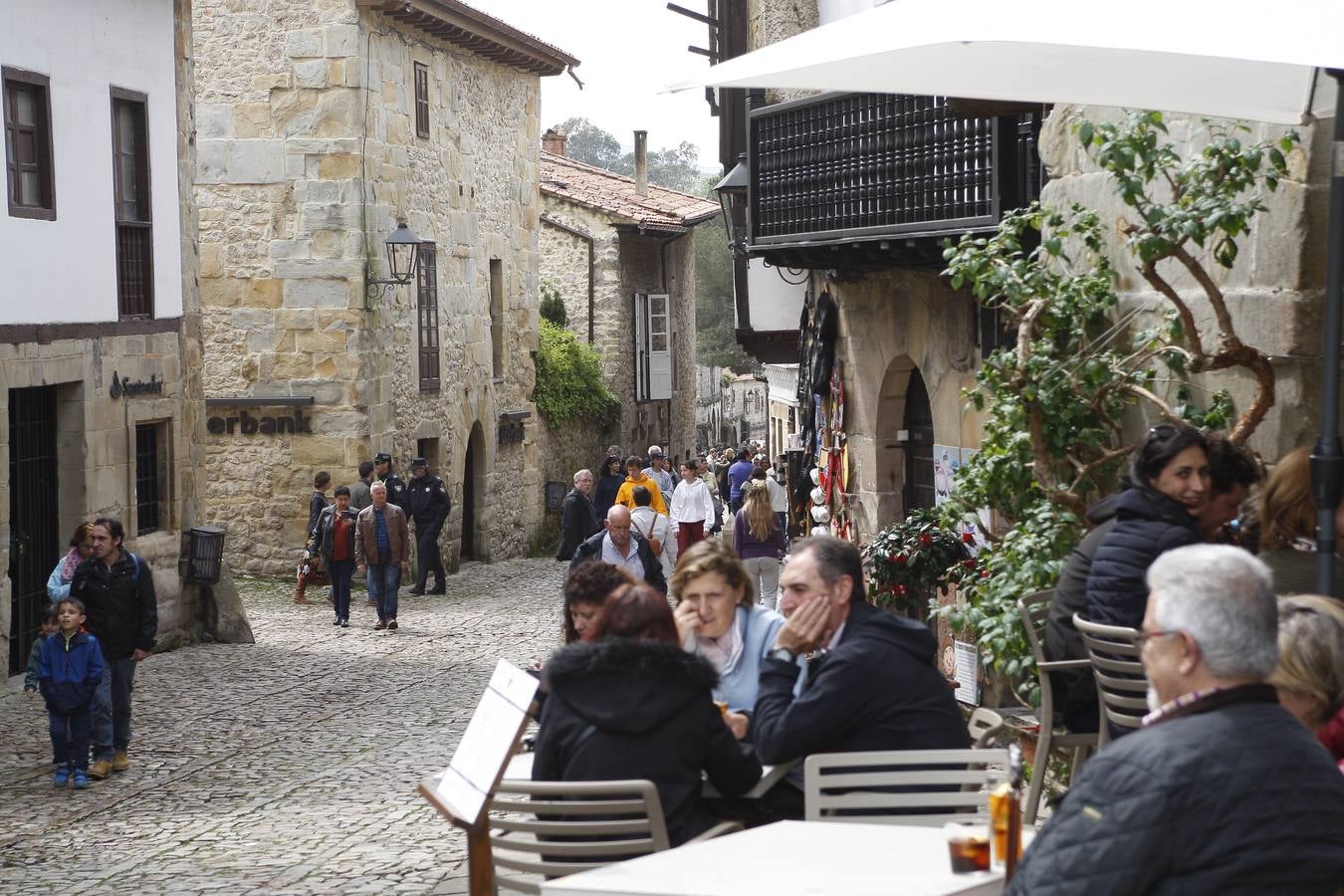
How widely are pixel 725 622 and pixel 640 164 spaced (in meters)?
35.2

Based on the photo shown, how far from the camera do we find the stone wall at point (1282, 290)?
6594mm

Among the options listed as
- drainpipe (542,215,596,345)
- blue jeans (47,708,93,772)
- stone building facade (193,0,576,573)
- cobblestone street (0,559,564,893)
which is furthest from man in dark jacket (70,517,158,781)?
drainpipe (542,215,596,345)

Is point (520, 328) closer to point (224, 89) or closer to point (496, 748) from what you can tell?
point (224, 89)

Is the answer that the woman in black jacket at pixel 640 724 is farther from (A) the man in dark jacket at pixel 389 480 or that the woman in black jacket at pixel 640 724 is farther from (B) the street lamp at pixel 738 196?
(A) the man in dark jacket at pixel 389 480

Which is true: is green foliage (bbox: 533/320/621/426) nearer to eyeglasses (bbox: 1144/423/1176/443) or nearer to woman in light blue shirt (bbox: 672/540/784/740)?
woman in light blue shirt (bbox: 672/540/784/740)

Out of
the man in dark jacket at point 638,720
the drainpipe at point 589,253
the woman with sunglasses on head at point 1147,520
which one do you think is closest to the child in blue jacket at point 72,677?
the man in dark jacket at point 638,720

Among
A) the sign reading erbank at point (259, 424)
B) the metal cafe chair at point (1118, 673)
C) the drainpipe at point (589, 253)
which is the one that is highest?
the drainpipe at point (589, 253)

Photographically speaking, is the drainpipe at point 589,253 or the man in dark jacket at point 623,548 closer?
the man in dark jacket at point 623,548

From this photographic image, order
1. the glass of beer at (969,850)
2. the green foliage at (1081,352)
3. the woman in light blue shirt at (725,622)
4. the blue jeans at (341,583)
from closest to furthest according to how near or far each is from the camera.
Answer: the glass of beer at (969,850) < the woman in light blue shirt at (725,622) < the green foliage at (1081,352) < the blue jeans at (341,583)

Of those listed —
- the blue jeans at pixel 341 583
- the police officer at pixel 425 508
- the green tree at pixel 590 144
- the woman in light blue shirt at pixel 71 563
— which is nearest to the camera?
the woman in light blue shirt at pixel 71 563

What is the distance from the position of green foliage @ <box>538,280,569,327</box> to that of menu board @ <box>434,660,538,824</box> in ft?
94.3

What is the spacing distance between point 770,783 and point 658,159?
421 ft

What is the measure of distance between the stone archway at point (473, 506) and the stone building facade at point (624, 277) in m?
7.06

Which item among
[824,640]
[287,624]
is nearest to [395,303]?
[287,624]
